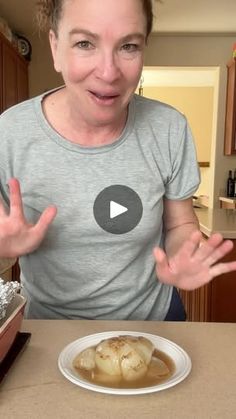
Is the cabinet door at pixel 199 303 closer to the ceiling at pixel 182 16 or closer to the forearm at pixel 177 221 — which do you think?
the forearm at pixel 177 221

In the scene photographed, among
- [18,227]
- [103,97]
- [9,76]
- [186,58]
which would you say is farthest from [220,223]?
[186,58]

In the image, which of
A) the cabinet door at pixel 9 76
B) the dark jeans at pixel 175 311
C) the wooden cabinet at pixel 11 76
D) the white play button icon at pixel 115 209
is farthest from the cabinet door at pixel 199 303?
the cabinet door at pixel 9 76

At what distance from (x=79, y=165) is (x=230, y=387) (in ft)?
1.70

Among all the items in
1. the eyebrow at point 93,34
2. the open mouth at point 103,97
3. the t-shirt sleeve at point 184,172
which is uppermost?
the eyebrow at point 93,34

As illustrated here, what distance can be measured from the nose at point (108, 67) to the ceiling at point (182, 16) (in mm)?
2785

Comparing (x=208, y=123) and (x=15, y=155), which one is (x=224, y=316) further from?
(x=208, y=123)

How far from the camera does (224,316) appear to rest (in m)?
1.84

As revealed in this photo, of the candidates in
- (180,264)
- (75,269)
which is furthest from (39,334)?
(180,264)

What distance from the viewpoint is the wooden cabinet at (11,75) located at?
11.5 ft

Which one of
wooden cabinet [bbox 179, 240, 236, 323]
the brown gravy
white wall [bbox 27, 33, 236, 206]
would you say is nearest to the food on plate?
the brown gravy

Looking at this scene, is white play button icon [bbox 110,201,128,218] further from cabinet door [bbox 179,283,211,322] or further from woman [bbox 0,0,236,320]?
cabinet door [bbox 179,283,211,322]

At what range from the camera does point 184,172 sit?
97 centimetres

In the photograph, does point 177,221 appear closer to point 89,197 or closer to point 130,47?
point 89,197
